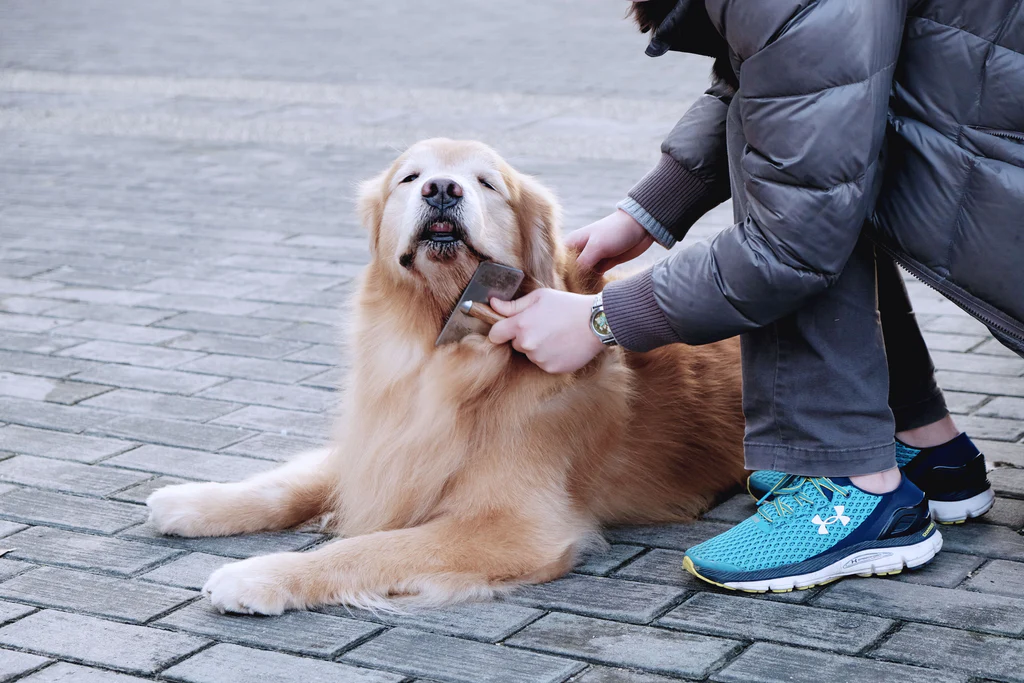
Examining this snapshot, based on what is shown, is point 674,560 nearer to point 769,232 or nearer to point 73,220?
point 769,232

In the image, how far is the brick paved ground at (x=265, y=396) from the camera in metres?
2.44

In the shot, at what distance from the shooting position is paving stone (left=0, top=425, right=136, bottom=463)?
3508 mm

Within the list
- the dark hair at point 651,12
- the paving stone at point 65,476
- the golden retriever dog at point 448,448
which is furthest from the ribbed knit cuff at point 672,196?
the paving stone at point 65,476

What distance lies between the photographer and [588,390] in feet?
9.84

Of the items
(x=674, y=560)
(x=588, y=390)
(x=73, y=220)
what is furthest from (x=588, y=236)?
(x=73, y=220)

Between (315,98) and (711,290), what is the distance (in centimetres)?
729

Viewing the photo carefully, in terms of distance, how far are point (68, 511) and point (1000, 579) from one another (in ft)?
7.29

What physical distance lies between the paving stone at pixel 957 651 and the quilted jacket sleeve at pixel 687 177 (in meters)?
1.21

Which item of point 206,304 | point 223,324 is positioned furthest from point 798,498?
point 206,304

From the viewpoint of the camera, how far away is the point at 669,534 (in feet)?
10.1

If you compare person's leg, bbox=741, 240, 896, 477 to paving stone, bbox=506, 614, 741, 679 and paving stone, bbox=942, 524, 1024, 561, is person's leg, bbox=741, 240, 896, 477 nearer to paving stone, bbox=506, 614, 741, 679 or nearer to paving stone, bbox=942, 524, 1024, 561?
paving stone, bbox=942, 524, 1024, 561

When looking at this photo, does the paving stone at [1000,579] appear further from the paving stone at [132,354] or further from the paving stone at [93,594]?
the paving stone at [132,354]

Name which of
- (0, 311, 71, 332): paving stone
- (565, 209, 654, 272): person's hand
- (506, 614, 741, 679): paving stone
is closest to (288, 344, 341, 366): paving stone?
(0, 311, 71, 332): paving stone

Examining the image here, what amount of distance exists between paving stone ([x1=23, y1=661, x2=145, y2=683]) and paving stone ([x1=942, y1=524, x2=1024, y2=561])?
1853 mm
